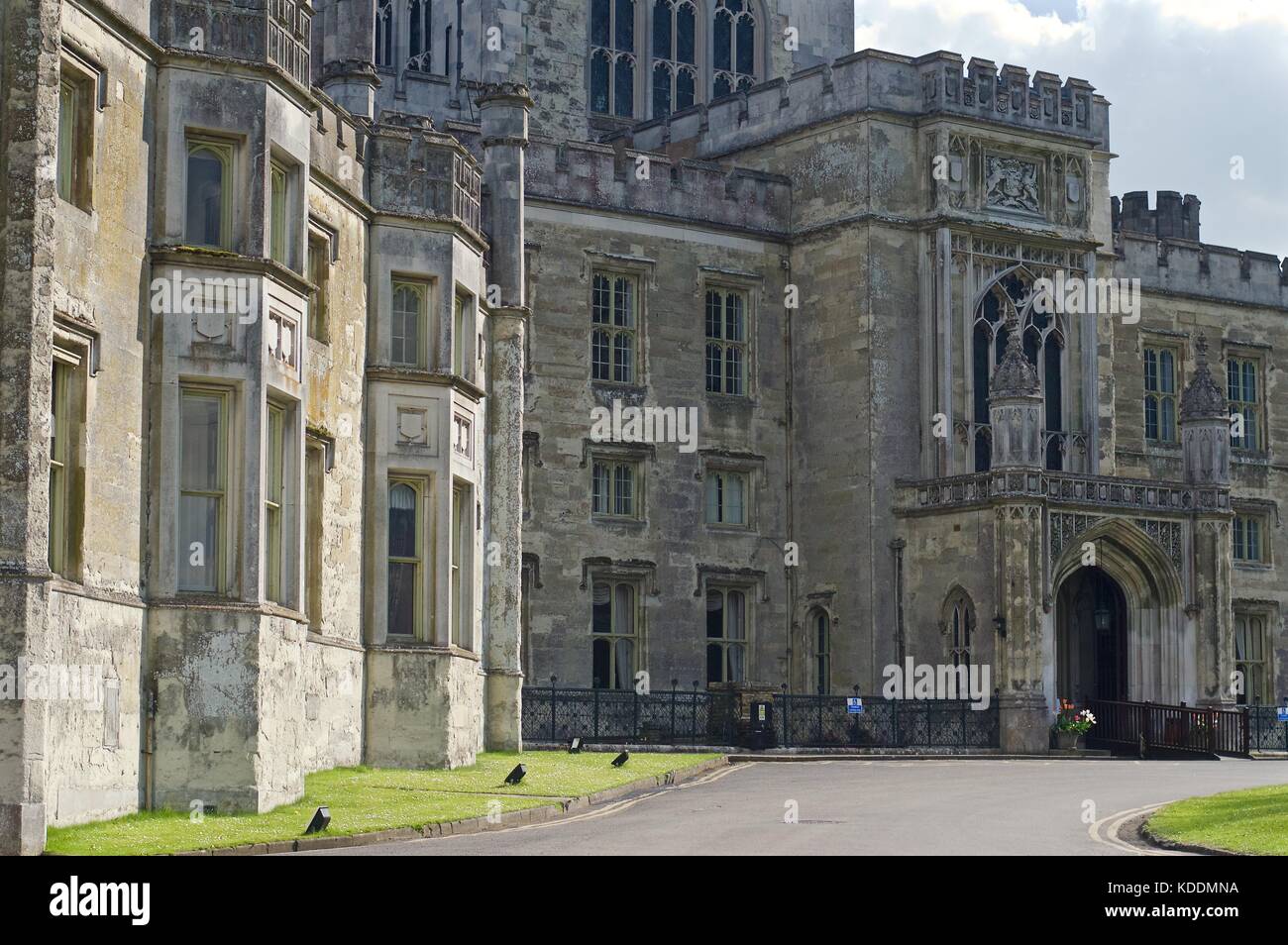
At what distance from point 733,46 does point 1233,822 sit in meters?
38.3

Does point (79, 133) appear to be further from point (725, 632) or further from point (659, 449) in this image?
point (725, 632)

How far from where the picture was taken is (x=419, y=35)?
187 ft

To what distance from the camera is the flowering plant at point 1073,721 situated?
4616 cm

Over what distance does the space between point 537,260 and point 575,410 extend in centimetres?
307

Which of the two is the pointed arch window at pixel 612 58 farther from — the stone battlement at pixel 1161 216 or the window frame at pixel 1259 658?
the window frame at pixel 1259 658

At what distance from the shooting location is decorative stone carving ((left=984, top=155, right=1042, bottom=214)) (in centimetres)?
5062

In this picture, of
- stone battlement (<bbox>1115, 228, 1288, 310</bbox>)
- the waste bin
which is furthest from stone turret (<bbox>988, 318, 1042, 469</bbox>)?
stone battlement (<bbox>1115, 228, 1288, 310</bbox>)

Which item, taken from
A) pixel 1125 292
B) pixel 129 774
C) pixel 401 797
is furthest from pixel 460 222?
pixel 1125 292

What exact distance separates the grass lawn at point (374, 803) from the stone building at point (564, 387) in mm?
Result: 452

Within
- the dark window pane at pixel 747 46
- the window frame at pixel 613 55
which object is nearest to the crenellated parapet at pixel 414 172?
the window frame at pixel 613 55

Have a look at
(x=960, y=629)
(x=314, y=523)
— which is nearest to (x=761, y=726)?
(x=960, y=629)

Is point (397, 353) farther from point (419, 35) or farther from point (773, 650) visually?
point (419, 35)

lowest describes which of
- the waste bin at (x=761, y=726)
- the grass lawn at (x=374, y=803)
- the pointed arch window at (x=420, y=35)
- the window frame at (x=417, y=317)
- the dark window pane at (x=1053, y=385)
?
the grass lawn at (x=374, y=803)

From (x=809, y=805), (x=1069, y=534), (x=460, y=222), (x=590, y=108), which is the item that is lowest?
(x=809, y=805)
